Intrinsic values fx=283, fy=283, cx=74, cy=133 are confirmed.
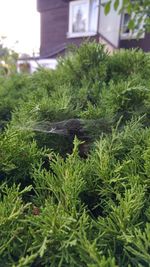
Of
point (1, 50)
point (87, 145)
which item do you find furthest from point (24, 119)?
point (1, 50)

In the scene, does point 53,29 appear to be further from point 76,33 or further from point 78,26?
point 76,33

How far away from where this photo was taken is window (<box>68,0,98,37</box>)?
10.7m

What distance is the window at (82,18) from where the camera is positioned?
1072 centimetres

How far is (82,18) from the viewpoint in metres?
11.1

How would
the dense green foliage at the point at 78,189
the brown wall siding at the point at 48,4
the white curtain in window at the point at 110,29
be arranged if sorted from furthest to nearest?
the brown wall siding at the point at 48,4 < the white curtain in window at the point at 110,29 < the dense green foliage at the point at 78,189

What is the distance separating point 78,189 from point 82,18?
37.2 feet

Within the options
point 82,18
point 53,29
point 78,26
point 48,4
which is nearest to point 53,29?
point 53,29

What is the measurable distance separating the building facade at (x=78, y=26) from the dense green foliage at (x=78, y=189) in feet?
28.9

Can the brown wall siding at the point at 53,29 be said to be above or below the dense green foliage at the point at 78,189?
above

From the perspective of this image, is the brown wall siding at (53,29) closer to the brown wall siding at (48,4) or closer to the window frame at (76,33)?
the brown wall siding at (48,4)

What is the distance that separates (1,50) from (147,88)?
1816 cm

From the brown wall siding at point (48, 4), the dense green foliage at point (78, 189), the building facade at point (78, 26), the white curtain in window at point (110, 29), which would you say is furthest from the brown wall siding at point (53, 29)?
the dense green foliage at point (78, 189)

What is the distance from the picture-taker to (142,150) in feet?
2.87

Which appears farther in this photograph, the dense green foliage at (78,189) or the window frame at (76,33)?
the window frame at (76,33)
